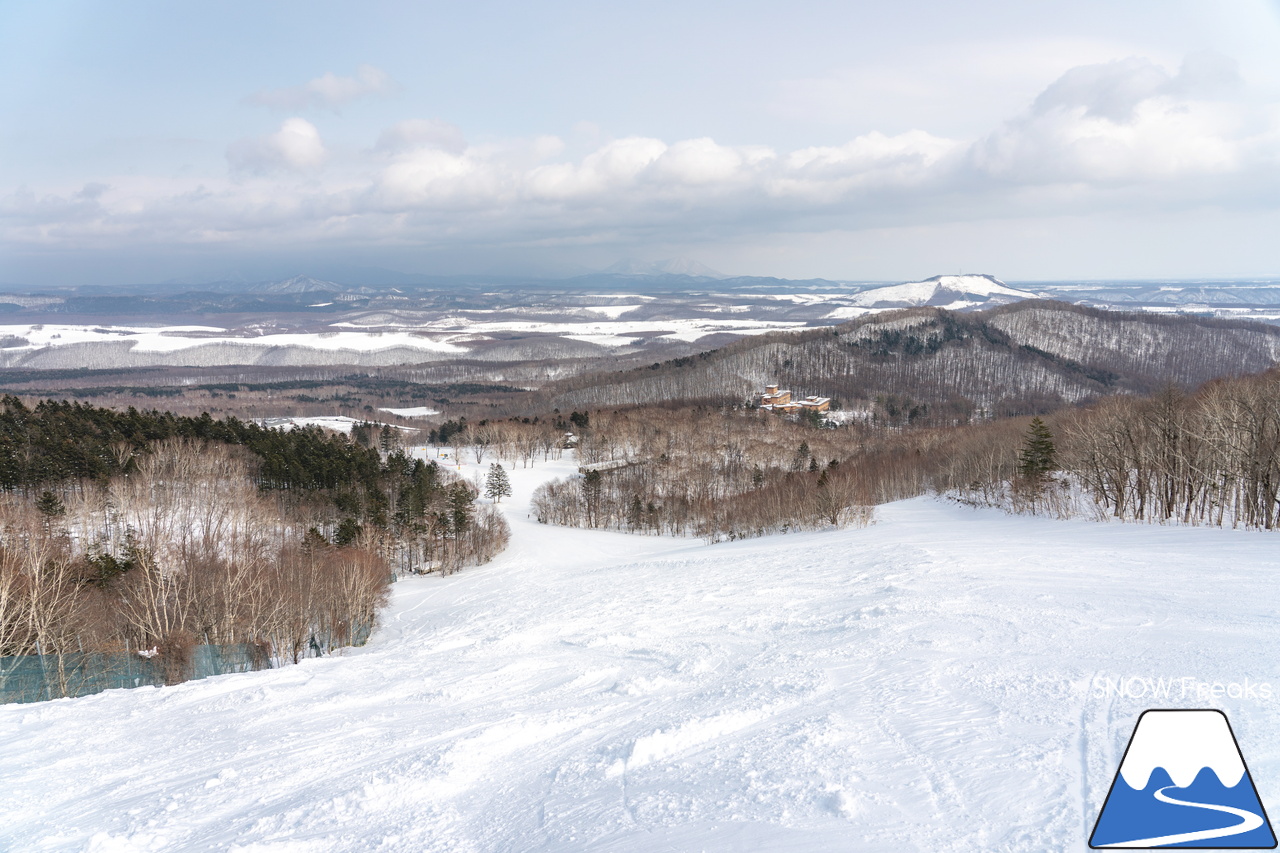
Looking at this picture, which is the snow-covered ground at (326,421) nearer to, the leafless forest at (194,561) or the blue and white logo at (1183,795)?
the leafless forest at (194,561)

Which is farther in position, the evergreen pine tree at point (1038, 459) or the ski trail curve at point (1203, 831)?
the evergreen pine tree at point (1038, 459)

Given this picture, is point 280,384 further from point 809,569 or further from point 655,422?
point 809,569

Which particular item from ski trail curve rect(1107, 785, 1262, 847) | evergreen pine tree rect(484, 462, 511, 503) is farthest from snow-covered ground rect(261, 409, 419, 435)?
ski trail curve rect(1107, 785, 1262, 847)

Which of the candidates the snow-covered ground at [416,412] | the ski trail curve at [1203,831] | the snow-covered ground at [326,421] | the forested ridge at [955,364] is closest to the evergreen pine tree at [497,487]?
the snow-covered ground at [326,421]

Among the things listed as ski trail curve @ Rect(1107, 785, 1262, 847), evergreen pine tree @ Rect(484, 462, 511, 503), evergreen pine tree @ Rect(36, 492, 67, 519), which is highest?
ski trail curve @ Rect(1107, 785, 1262, 847)

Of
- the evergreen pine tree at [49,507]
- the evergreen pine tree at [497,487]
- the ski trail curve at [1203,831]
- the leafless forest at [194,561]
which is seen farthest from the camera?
the evergreen pine tree at [497,487]

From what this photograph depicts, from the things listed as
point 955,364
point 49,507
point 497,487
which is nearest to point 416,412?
point 497,487

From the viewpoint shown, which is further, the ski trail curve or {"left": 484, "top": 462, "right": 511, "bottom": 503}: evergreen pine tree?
{"left": 484, "top": 462, "right": 511, "bottom": 503}: evergreen pine tree

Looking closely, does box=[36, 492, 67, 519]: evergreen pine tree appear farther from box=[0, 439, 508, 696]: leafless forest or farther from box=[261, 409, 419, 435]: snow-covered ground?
box=[261, 409, 419, 435]: snow-covered ground

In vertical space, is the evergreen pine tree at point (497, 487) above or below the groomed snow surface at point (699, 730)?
below
